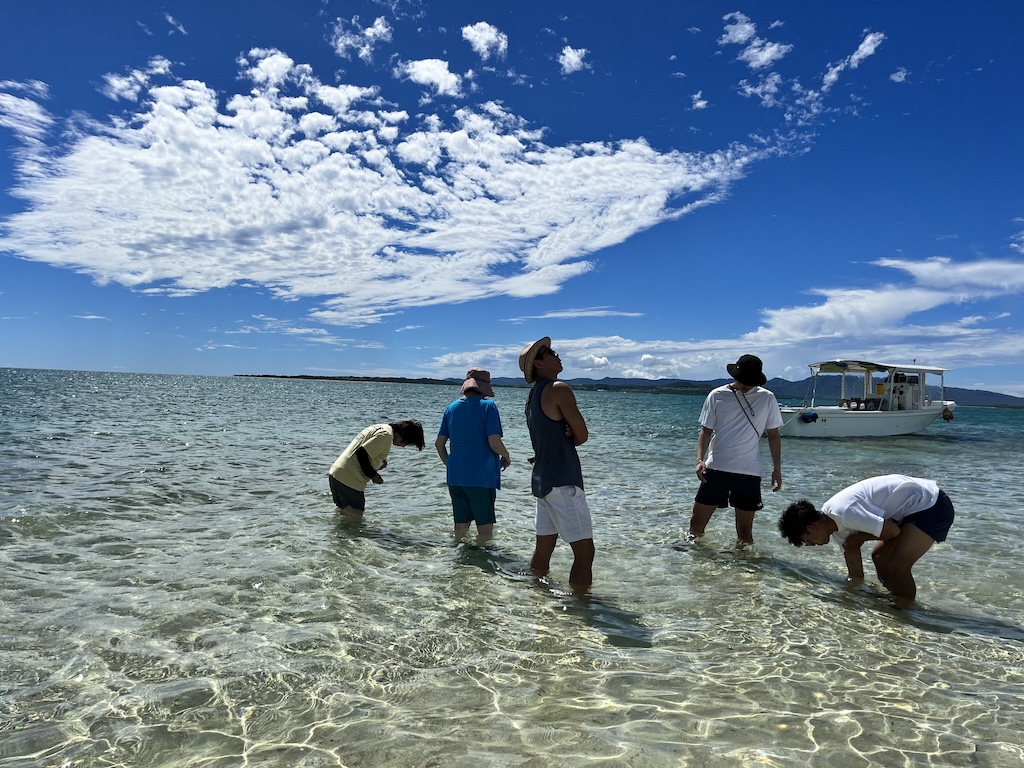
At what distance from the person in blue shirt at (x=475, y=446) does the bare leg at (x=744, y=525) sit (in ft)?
8.75

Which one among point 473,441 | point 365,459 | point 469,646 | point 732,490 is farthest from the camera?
point 365,459

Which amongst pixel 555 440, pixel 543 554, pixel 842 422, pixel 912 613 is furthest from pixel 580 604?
pixel 842 422

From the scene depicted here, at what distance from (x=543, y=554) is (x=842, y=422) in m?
24.2

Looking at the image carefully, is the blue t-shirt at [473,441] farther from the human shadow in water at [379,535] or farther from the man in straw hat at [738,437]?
the man in straw hat at [738,437]

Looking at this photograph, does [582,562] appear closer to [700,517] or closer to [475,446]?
[475,446]

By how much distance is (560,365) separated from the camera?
16.2 feet

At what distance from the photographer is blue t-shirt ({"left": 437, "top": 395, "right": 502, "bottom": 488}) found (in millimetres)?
6332

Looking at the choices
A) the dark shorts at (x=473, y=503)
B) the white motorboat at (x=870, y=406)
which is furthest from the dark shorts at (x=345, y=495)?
the white motorboat at (x=870, y=406)

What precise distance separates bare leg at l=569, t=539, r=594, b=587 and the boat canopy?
78.4 ft

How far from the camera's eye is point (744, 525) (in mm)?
6828

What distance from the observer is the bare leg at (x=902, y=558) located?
5.08 m

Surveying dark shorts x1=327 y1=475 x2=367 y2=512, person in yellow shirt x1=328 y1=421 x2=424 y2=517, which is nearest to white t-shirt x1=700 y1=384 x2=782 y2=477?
person in yellow shirt x1=328 y1=421 x2=424 y2=517

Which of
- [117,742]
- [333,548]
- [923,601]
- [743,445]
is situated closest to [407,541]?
[333,548]

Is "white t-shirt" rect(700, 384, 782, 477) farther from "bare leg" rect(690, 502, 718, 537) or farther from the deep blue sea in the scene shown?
the deep blue sea
